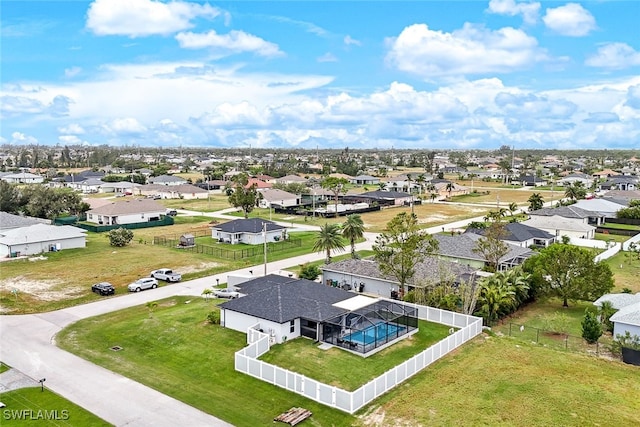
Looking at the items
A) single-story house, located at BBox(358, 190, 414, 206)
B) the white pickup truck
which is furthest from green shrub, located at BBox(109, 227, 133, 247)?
single-story house, located at BBox(358, 190, 414, 206)

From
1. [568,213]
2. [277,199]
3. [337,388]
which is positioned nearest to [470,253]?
[337,388]

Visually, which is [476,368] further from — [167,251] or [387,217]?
[387,217]

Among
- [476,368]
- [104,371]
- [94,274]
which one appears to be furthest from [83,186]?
[476,368]

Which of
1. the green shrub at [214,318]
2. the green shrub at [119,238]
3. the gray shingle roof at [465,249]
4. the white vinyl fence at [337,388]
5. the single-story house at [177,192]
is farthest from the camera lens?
the single-story house at [177,192]

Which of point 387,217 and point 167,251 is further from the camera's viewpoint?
point 387,217

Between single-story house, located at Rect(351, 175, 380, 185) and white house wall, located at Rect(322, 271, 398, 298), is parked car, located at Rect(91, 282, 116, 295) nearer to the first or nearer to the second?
white house wall, located at Rect(322, 271, 398, 298)

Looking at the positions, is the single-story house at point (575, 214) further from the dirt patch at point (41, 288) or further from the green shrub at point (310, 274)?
the dirt patch at point (41, 288)

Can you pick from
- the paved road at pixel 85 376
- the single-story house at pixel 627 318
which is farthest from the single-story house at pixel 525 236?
the paved road at pixel 85 376
